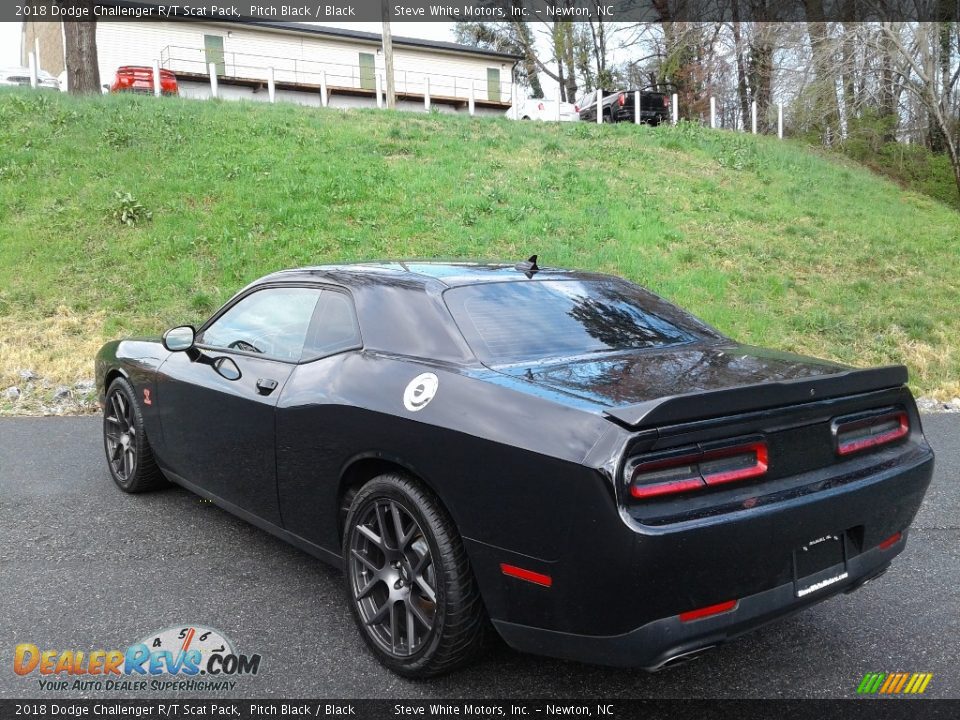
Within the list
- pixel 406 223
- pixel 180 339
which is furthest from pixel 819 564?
pixel 406 223

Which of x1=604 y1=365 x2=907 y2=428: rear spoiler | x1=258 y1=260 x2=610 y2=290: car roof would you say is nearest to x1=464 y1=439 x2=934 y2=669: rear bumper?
x1=604 y1=365 x2=907 y2=428: rear spoiler

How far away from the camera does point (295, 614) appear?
323 centimetres

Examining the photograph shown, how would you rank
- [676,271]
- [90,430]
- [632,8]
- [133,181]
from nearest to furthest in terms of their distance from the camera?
[90,430] < [676,271] < [133,181] < [632,8]

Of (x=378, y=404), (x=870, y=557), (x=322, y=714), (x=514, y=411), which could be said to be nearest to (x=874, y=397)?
(x=870, y=557)

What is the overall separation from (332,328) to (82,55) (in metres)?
18.5

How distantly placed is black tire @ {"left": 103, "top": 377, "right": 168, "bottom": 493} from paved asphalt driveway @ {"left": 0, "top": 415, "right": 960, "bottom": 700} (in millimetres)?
121

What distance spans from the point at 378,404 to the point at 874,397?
1.74 metres

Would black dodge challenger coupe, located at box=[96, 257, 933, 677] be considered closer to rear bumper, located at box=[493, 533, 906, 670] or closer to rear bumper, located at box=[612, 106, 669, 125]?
rear bumper, located at box=[493, 533, 906, 670]

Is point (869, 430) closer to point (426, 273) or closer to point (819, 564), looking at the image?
point (819, 564)

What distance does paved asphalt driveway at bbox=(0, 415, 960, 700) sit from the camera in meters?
2.70

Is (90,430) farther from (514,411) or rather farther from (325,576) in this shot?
(514,411)

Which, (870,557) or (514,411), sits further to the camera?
(870,557)

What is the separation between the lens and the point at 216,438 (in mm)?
3744

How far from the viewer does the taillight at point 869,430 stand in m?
2.63
